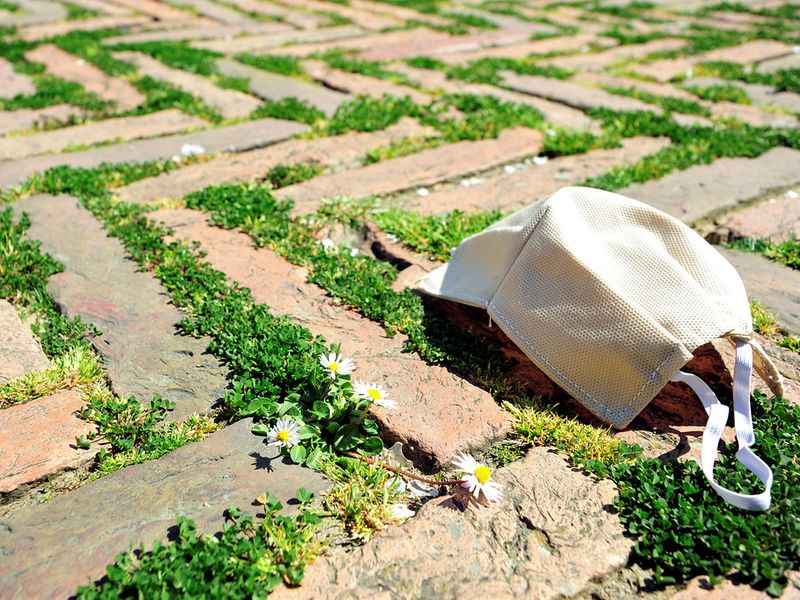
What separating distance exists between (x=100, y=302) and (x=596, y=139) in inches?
99.4

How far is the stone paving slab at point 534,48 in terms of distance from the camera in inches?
213

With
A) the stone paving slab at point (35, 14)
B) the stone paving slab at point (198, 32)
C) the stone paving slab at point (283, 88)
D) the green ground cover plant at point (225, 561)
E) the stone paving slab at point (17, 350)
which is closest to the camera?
the green ground cover plant at point (225, 561)

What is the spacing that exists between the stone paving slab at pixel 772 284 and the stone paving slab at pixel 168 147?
Answer: 2.20 metres

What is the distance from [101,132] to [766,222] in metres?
3.15

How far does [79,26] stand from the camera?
5957 millimetres

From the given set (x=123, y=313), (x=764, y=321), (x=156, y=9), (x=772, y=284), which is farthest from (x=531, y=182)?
(x=156, y=9)

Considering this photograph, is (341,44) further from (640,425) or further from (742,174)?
(640,425)

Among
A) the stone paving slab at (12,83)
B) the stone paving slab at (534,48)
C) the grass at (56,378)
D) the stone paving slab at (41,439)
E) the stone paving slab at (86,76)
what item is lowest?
the stone paving slab at (41,439)

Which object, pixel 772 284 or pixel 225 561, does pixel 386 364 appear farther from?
pixel 772 284

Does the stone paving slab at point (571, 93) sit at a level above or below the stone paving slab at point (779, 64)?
below

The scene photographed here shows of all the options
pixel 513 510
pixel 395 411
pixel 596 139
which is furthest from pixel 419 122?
pixel 513 510

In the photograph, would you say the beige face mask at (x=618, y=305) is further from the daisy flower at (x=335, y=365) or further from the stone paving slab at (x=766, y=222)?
the stone paving slab at (x=766, y=222)

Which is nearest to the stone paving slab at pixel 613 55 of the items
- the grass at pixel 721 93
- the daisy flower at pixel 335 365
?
the grass at pixel 721 93

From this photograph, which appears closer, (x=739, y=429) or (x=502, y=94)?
(x=739, y=429)
